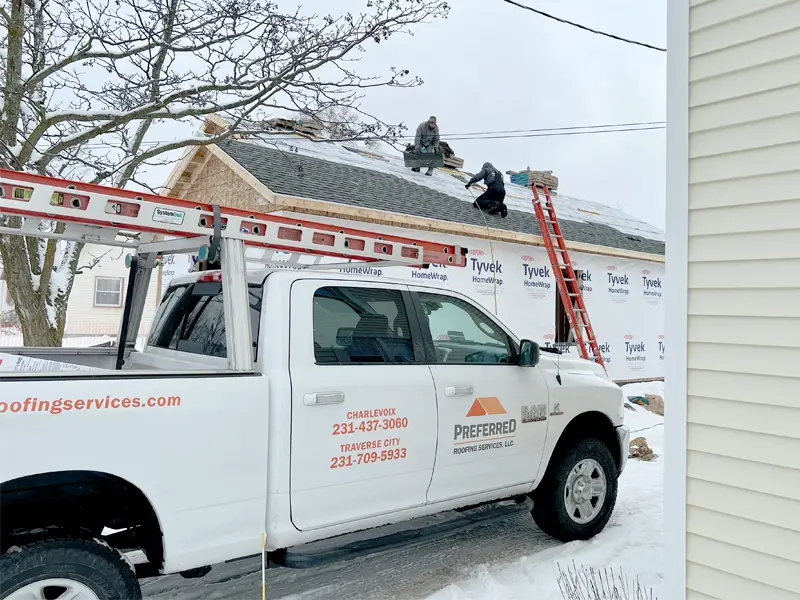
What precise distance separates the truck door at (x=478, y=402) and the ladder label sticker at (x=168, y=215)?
1749 mm

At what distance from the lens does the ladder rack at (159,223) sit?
3.04 metres

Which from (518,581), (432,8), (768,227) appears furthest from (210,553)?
(432,8)

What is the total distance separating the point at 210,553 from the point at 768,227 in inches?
129

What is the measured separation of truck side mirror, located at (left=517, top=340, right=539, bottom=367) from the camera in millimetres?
4766

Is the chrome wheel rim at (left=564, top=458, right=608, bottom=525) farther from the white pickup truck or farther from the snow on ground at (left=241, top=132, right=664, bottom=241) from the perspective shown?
the snow on ground at (left=241, top=132, right=664, bottom=241)

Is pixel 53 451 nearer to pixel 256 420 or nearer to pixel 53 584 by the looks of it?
pixel 53 584

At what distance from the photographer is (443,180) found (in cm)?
1557

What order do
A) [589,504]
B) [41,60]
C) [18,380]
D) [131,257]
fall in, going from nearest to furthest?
[18,380] < [131,257] < [589,504] < [41,60]

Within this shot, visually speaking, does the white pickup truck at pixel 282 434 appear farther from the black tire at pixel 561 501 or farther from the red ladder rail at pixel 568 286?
the red ladder rail at pixel 568 286

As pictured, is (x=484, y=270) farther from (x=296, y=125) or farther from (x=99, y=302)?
(x=99, y=302)

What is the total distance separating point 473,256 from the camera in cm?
1196

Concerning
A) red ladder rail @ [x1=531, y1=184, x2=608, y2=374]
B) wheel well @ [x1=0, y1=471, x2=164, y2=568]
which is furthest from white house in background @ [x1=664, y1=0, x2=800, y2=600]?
red ladder rail @ [x1=531, y1=184, x2=608, y2=374]

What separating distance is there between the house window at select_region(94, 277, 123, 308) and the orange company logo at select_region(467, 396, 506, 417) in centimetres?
2287

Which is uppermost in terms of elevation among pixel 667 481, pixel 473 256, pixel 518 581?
pixel 473 256
